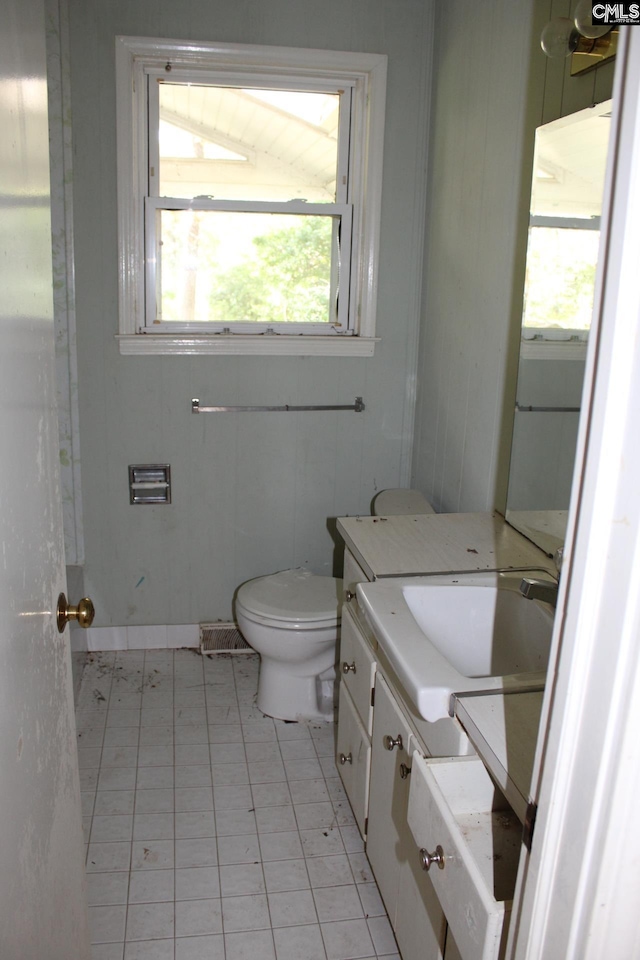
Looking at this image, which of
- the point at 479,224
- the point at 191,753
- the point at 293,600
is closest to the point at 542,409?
the point at 479,224

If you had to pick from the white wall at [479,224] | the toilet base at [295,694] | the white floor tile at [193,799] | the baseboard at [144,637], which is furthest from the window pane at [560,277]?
the baseboard at [144,637]

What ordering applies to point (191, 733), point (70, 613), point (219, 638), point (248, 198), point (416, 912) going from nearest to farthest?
point (70, 613)
point (416, 912)
point (191, 733)
point (248, 198)
point (219, 638)

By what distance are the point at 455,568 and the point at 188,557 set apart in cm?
146

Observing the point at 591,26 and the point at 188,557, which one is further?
the point at 188,557

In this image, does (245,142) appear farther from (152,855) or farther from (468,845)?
(468,845)

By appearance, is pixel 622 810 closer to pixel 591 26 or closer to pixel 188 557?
pixel 591 26

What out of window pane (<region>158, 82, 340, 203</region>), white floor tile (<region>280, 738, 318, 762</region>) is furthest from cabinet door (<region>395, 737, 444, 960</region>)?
window pane (<region>158, 82, 340, 203</region>)

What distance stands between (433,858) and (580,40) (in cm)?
160

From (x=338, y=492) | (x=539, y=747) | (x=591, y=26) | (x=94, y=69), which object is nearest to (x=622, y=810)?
(x=539, y=747)

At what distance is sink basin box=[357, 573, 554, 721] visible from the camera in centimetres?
153

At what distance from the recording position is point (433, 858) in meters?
1.04

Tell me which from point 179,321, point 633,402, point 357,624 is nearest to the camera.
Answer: point 633,402

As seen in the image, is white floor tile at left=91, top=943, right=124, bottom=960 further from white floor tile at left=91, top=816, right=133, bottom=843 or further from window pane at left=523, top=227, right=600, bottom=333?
window pane at left=523, top=227, right=600, bottom=333

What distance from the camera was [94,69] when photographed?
2564mm
